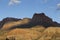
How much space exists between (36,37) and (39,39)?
11142mm

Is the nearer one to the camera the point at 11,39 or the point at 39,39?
the point at 11,39

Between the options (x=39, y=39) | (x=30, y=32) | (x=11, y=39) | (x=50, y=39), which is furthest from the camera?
(x=30, y=32)

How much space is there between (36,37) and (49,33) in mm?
14307

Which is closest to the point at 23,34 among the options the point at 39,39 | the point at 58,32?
the point at 39,39

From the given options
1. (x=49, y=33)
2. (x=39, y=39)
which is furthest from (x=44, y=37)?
(x=49, y=33)

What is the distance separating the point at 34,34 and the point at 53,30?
20.6m

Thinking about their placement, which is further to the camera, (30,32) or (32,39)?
(30,32)

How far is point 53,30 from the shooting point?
616ft

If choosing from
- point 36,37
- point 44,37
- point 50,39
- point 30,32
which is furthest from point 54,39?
point 30,32

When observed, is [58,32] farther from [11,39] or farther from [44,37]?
[11,39]

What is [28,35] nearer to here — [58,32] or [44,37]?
[44,37]

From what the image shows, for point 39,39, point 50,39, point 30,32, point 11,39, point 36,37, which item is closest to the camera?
point 11,39

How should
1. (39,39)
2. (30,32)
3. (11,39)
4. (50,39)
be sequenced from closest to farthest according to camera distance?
(11,39) < (50,39) < (39,39) < (30,32)

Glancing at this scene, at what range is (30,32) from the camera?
187000 mm
